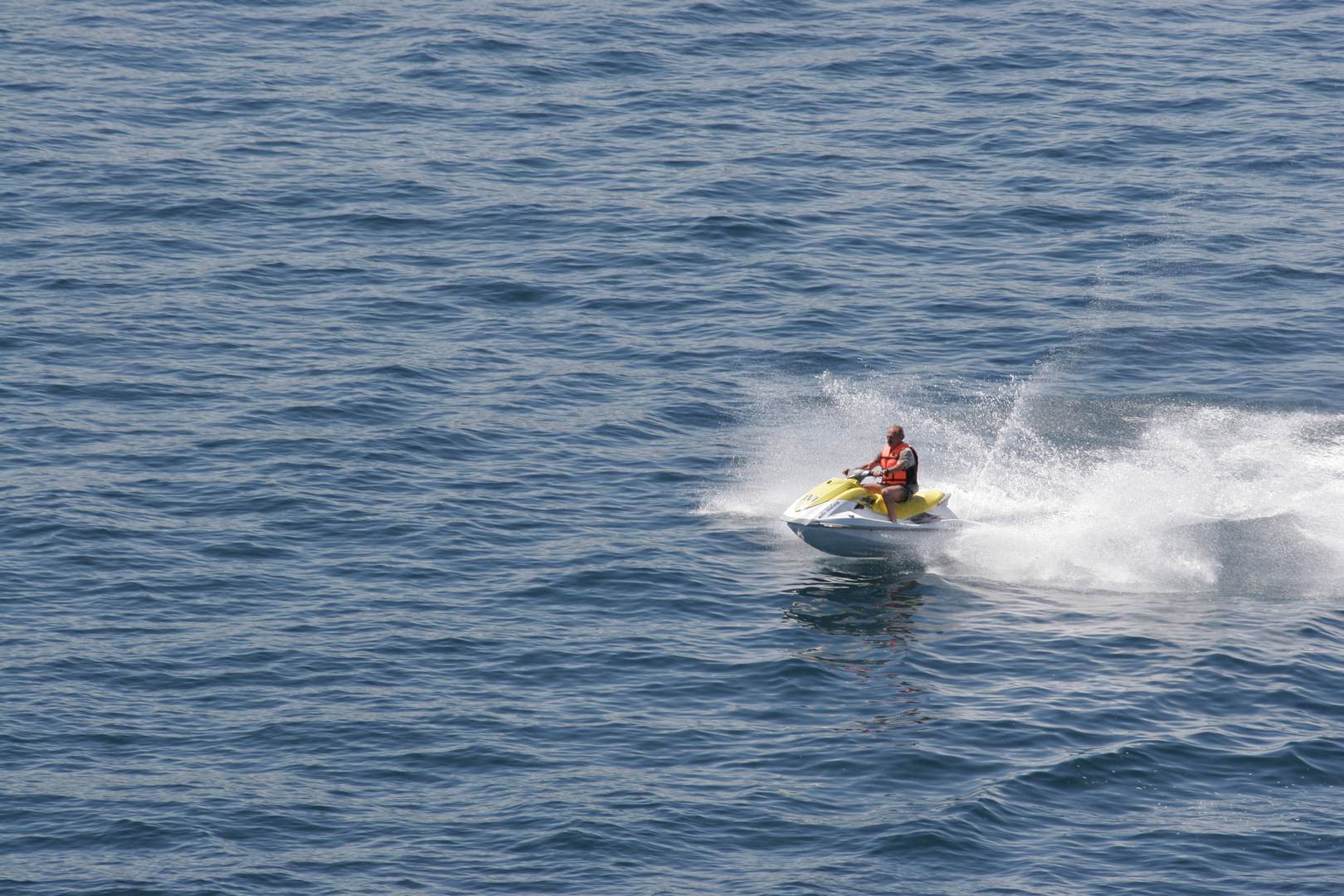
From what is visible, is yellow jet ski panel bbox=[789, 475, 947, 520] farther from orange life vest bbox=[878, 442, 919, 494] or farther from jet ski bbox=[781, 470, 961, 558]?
orange life vest bbox=[878, 442, 919, 494]

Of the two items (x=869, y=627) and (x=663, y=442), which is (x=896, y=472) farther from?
(x=663, y=442)

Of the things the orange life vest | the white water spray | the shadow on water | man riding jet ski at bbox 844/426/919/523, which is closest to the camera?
the shadow on water

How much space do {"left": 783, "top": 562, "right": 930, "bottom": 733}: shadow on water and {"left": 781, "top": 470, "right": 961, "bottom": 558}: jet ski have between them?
40 cm

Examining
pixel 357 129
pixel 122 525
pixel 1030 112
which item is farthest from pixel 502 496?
pixel 1030 112

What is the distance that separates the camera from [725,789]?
24.9 metres

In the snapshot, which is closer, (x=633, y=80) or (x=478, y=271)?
(x=478, y=271)

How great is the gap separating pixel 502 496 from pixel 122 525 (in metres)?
7.05

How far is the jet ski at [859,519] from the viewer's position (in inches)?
1267

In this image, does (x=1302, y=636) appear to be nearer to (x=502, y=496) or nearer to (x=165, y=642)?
(x=502, y=496)

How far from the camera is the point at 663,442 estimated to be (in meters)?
38.2

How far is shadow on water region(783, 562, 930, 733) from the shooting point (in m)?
27.3

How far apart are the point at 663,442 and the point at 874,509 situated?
6930mm

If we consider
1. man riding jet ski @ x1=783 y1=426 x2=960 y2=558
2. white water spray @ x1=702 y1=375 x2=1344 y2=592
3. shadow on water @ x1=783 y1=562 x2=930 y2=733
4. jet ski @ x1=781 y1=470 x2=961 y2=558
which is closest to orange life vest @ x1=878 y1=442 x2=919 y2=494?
man riding jet ski @ x1=783 y1=426 x2=960 y2=558

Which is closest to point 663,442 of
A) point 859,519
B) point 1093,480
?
point 859,519
